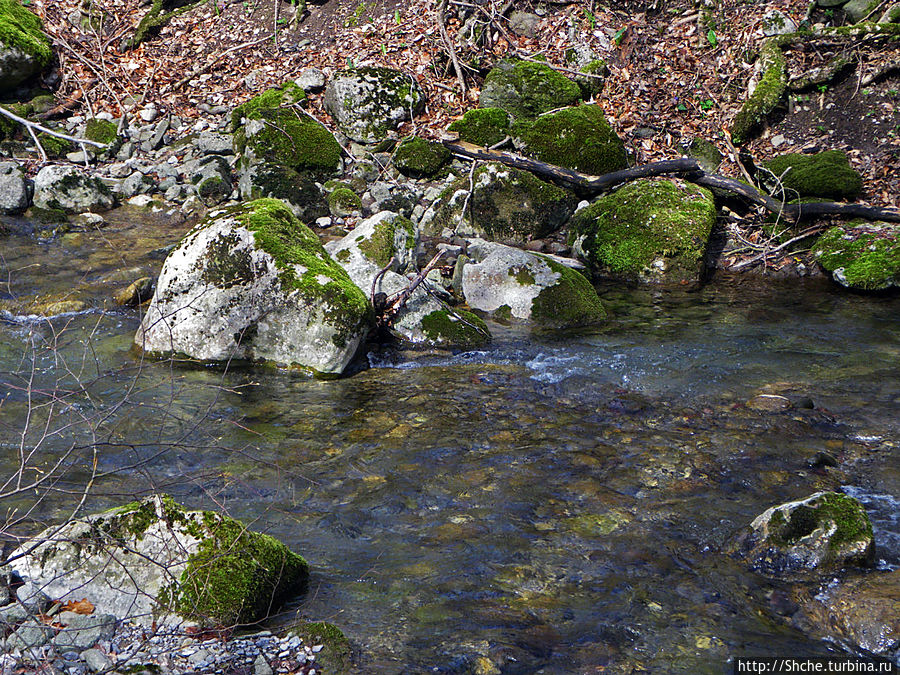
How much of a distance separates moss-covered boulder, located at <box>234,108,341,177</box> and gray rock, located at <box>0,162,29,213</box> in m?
3.34

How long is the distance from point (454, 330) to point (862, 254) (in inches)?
213

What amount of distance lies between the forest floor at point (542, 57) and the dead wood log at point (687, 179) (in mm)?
801

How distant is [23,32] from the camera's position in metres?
14.0

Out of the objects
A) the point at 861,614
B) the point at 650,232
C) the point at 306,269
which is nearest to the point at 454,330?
the point at 306,269

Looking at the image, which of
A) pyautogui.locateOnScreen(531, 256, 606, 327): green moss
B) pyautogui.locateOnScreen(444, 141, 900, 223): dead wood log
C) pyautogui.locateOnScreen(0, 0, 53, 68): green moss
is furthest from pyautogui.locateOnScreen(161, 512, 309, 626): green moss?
pyautogui.locateOnScreen(0, 0, 53, 68): green moss

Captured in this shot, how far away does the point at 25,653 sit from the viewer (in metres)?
2.93

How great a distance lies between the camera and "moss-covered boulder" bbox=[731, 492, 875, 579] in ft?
12.5

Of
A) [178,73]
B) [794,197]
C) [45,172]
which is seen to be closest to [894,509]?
[794,197]

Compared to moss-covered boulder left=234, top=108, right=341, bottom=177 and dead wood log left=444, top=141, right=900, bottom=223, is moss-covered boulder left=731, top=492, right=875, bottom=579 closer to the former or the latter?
dead wood log left=444, top=141, right=900, bottom=223

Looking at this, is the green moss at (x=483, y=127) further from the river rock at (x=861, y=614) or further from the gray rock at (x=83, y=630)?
the gray rock at (x=83, y=630)

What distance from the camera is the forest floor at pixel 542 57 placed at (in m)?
11.3

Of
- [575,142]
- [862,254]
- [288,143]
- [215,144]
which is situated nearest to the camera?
[862,254]

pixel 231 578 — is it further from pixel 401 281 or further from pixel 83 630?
pixel 401 281

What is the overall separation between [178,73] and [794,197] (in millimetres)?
12097
